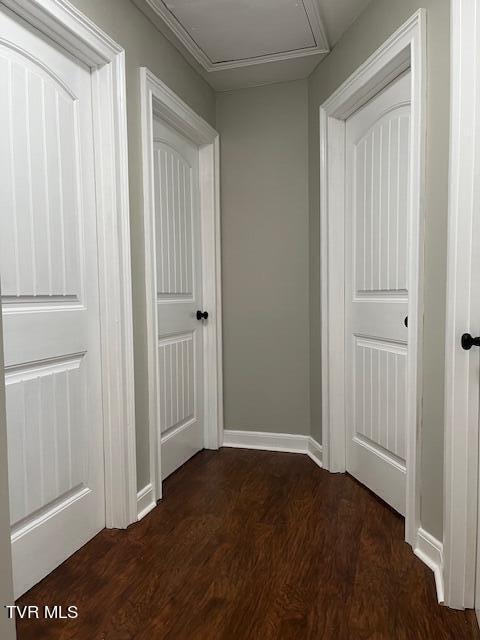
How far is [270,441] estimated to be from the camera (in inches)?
121

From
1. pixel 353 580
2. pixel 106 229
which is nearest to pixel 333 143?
pixel 106 229

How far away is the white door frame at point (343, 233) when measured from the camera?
177cm

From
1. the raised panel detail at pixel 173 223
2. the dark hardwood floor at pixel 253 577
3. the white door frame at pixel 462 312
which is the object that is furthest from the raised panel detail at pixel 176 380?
the white door frame at pixel 462 312

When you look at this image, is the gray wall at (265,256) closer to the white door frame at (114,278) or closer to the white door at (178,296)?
the white door at (178,296)

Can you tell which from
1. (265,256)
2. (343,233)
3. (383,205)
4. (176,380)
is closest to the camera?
(383,205)

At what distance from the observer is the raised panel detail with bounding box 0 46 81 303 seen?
150cm

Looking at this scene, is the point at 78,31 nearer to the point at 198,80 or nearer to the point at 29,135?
the point at 29,135

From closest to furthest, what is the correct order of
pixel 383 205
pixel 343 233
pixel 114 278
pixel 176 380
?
pixel 114 278 < pixel 383 205 < pixel 343 233 < pixel 176 380

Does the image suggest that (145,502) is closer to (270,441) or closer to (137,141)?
(270,441)

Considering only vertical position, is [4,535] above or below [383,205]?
below

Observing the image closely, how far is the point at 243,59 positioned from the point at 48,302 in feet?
6.15

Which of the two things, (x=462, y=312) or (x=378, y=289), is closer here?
(x=462, y=312)

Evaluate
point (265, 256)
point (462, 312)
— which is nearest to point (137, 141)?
point (265, 256)

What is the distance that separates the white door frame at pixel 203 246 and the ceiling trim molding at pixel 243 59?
0.28m
